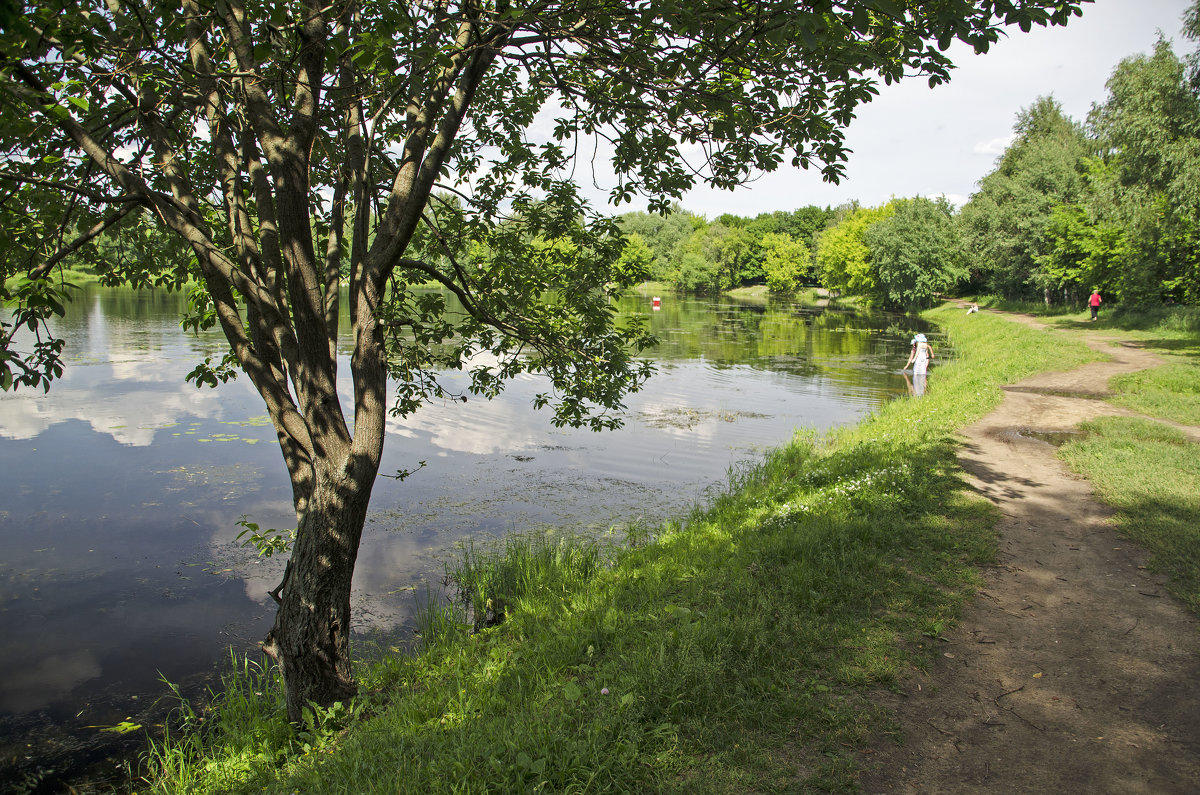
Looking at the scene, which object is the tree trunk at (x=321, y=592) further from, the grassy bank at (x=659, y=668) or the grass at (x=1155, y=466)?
the grass at (x=1155, y=466)

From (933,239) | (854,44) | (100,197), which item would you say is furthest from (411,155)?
(933,239)

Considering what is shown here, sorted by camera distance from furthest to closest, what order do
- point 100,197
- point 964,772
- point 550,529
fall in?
1. point 550,529
2. point 100,197
3. point 964,772

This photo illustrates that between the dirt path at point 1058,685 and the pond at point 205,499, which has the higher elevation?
the dirt path at point 1058,685

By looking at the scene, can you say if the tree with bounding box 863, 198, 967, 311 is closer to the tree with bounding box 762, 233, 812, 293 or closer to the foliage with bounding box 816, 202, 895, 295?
the foliage with bounding box 816, 202, 895, 295

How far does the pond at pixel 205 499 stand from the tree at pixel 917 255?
35.7 meters

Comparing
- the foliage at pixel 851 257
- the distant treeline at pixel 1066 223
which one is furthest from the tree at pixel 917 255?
the foliage at pixel 851 257

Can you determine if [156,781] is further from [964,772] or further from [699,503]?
[699,503]

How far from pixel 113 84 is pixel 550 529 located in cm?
753

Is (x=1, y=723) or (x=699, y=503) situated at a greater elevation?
(x=699, y=503)

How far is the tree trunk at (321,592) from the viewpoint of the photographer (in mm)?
5551

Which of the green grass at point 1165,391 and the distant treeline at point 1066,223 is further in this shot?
the distant treeline at point 1066,223

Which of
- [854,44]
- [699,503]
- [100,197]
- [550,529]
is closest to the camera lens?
[854,44]

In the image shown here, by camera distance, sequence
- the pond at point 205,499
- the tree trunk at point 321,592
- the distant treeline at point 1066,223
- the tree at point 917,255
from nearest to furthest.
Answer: the tree trunk at point 321,592 < the pond at point 205,499 < the distant treeline at point 1066,223 < the tree at point 917,255

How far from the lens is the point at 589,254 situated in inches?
309
